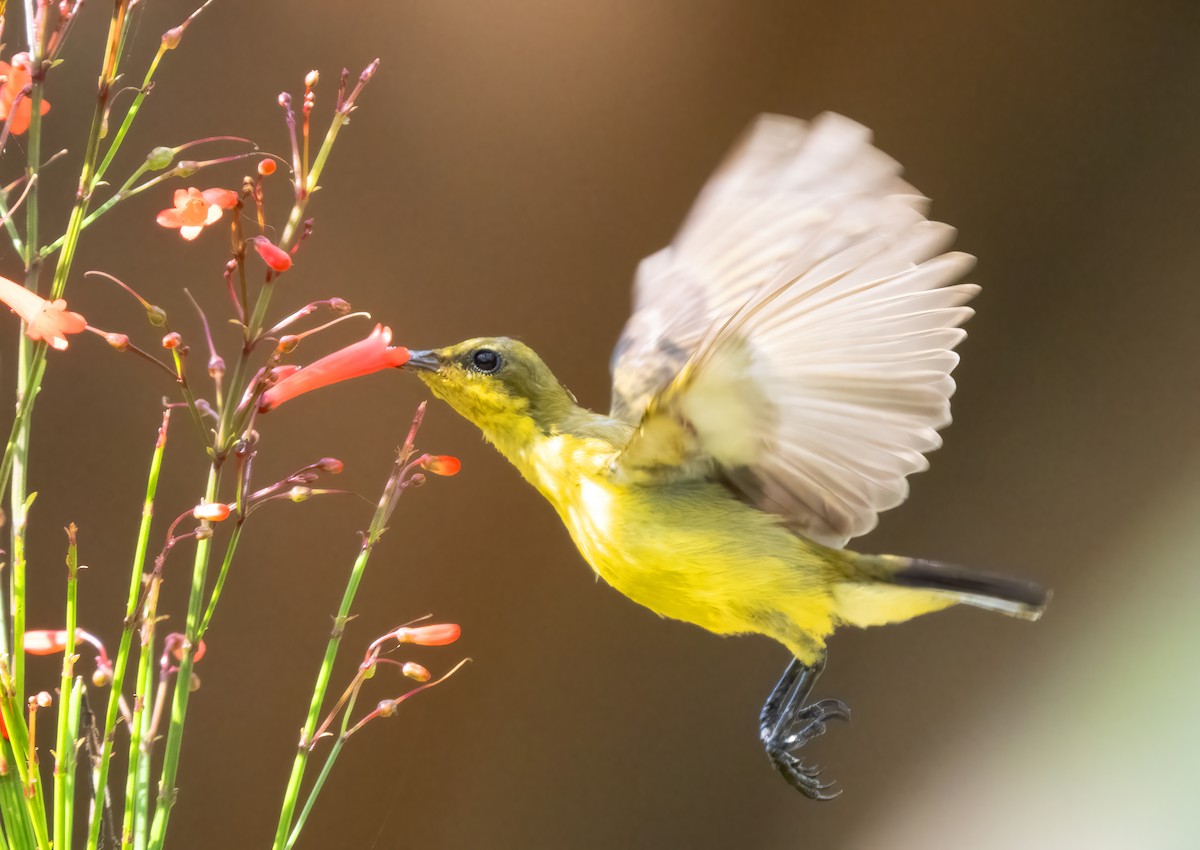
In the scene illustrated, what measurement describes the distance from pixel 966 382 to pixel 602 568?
975 millimetres

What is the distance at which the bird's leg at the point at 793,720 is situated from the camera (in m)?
0.75

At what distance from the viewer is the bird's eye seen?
2.48 feet

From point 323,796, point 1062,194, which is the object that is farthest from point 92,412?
point 1062,194

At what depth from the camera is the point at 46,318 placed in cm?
43

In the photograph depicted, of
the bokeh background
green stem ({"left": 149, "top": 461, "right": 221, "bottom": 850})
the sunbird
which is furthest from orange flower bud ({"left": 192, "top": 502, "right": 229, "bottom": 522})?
the bokeh background

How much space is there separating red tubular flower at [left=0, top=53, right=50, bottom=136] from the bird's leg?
1.96ft

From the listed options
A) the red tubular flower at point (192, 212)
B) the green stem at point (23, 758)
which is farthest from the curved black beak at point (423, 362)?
the green stem at point (23, 758)

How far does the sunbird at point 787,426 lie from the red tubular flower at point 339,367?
0.17 meters

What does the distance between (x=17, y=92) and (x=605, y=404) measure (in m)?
0.99

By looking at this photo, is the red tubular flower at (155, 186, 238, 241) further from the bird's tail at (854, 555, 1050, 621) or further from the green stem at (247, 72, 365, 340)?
the bird's tail at (854, 555, 1050, 621)

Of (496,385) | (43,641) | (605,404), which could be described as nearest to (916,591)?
(496,385)

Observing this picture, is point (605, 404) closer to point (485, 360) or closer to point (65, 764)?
point (485, 360)

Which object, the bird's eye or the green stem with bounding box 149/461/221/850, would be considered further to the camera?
the bird's eye

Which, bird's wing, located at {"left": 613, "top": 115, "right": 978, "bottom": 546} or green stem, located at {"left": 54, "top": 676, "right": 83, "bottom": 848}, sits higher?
bird's wing, located at {"left": 613, "top": 115, "right": 978, "bottom": 546}
